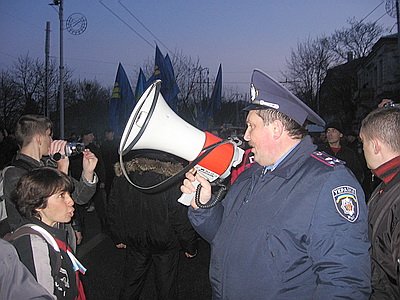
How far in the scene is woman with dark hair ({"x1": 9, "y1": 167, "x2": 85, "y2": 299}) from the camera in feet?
8.15

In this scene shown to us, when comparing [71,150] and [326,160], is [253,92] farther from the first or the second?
[71,150]

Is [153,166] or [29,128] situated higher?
[29,128]

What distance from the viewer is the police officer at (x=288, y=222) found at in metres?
2.05

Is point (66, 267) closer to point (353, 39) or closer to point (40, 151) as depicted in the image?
point (40, 151)

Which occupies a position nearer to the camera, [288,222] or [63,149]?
[288,222]

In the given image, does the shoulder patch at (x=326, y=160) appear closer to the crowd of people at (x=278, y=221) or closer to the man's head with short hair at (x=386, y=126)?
the crowd of people at (x=278, y=221)

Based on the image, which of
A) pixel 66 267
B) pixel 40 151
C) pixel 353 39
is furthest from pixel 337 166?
pixel 353 39

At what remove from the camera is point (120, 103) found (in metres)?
14.7

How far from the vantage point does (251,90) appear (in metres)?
2.51

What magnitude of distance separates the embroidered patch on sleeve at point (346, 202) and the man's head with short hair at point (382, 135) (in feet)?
1.80

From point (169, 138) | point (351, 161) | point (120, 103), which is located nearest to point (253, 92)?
point (169, 138)

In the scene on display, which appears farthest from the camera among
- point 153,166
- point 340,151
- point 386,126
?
point 340,151

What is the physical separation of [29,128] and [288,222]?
235cm

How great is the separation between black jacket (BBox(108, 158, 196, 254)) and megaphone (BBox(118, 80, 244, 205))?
5.12 feet
